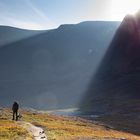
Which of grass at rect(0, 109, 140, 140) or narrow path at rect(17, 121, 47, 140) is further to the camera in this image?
grass at rect(0, 109, 140, 140)

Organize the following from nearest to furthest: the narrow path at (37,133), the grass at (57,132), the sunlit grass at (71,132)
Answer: the narrow path at (37,133)
the grass at (57,132)
the sunlit grass at (71,132)

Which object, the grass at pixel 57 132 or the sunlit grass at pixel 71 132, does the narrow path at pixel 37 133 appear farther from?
the sunlit grass at pixel 71 132

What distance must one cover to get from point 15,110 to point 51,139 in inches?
1060

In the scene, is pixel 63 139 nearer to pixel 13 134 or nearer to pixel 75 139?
pixel 75 139

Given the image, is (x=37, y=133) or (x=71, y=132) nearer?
(x=37, y=133)

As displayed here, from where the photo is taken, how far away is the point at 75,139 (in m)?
45.4

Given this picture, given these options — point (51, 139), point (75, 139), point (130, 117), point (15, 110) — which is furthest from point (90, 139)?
point (130, 117)

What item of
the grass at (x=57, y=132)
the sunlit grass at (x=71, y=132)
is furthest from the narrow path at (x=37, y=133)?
the sunlit grass at (x=71, y=132)

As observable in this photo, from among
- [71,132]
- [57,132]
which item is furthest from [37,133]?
[71,132]

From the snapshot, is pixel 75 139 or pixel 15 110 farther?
pixel 15 110

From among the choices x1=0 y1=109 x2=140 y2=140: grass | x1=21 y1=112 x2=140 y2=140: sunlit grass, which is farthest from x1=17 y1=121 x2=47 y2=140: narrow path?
x1=21 y1=112 x2=140 y2=140: sunlit grass

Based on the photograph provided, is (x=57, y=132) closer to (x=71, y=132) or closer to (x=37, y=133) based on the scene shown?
(x=71, y=132)

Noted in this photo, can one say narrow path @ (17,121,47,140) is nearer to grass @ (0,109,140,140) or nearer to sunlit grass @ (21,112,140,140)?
grass @ (0,109,140,140)

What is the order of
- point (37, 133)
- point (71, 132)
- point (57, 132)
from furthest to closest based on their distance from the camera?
point (71, 132), point (57, 132), point (37, 133)
